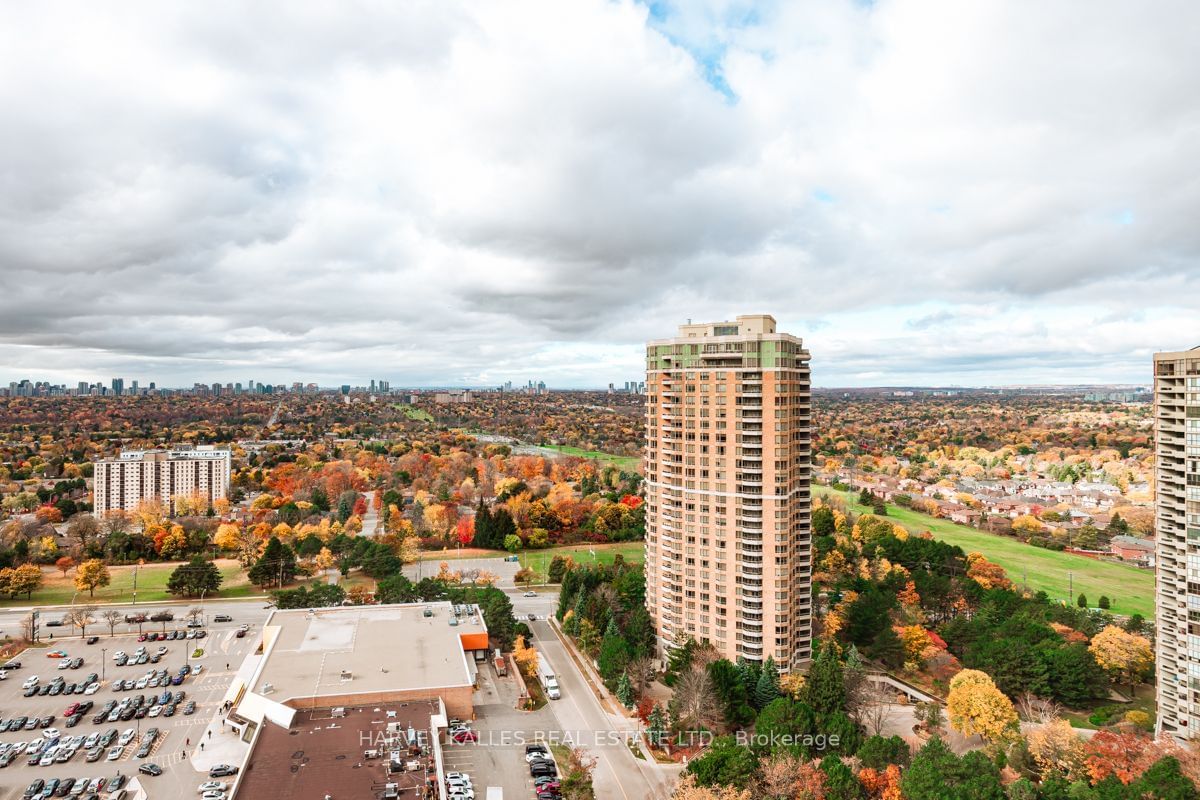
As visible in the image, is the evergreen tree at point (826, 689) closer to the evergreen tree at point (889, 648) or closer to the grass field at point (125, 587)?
the evergreen tree at point (889, 648)

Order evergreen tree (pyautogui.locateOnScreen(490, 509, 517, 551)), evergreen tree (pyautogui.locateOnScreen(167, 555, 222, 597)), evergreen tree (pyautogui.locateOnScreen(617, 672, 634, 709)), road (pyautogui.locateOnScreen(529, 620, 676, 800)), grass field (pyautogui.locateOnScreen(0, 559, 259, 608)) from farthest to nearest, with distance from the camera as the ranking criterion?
evergreen tree (pyautogui.locateOnScreen(490, 509, 517, 551))
grass field (pyautogui.locateOnScreen(0, 559, 259, 608))
evergreen tree (pyautogui.locateOnScreen(167, 555, 222, 597))
evergreen tree (pyautogui.locateOnScreen(617, 672, 634, 709))
road (pyautogui.locateOnScreen(529, 620, 676, 800))

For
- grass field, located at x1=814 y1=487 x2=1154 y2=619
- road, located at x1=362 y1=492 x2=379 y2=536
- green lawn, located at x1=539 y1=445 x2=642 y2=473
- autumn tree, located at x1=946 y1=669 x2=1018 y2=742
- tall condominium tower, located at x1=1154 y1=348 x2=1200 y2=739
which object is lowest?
grass field, located at x1=814 y1=487 x2=1154 y2=619

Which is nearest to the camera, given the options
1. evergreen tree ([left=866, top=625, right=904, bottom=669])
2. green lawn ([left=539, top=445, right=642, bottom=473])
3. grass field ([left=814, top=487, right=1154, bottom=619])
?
evergreen tree ([left=866, top=625, right=904, bottom=669])

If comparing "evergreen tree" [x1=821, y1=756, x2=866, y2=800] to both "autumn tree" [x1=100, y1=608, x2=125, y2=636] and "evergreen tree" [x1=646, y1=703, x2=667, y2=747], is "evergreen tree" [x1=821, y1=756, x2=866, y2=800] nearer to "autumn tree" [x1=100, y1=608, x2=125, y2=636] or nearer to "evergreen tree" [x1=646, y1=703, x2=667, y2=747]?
"evergreen tree" [x1=646, y1=703, x2=667, y2=747]

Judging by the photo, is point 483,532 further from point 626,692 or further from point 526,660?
point 626,692

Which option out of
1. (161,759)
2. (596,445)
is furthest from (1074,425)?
(161,759)

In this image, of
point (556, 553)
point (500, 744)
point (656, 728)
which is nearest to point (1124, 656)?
point (656, 728)

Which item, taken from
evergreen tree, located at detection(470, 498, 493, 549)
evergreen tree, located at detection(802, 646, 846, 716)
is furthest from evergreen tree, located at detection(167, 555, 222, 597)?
evergreen tree, located at detection(802, 646, 846, 716)
